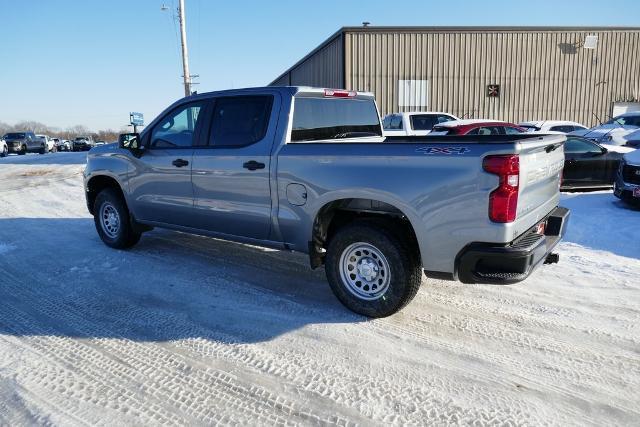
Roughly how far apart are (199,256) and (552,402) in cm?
413

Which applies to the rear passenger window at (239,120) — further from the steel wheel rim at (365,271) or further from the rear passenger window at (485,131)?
the rear passenger window at (485,131)

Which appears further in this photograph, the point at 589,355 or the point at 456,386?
the point at 589,355

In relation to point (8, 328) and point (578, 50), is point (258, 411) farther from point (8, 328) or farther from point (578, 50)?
point (578, 50)

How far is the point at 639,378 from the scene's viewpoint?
297 cm

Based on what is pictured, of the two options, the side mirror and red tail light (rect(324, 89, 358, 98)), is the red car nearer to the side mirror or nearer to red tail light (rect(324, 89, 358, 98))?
red tail light (rect(324, 89, 358, 98))

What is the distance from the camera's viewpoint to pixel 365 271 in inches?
154

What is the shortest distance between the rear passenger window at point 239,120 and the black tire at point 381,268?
1.31 metres

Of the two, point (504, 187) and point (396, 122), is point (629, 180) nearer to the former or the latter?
point (504, 187)

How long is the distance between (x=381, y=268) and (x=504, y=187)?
1.21 metres

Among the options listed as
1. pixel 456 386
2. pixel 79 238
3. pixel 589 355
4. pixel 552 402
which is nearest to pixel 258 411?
pixel 456 386

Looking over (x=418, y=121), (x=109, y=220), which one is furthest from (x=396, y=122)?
(x=109, y=220)

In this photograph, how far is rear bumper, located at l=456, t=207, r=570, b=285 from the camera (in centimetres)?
317

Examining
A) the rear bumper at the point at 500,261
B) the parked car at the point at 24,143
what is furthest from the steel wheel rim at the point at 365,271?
the parked car at the point at 24,143

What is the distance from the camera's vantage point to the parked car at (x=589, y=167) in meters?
10.0
